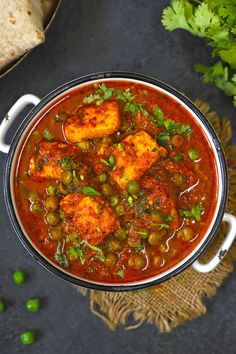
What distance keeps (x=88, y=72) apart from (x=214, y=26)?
3.47 ft

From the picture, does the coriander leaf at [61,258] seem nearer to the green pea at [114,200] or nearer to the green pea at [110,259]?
the green pea at [110,259]

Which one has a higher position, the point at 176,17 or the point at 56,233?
the point at 176,17

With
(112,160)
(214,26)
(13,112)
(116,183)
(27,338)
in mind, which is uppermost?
(214,26)

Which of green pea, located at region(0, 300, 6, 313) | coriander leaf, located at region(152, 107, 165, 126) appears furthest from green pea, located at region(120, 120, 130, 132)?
green pea, located at region(0, 300, 6, 313)

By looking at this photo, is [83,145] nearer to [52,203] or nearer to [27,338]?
[52,203]

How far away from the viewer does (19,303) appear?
14.2ft

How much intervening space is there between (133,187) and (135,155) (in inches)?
8.4

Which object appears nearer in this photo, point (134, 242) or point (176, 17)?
point (134, 242)

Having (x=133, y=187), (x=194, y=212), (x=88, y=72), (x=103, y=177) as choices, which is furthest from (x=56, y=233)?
(x=88, y=72)

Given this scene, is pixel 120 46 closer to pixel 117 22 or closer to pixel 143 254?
pixel 117 22

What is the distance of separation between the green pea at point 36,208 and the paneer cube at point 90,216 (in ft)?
0.55

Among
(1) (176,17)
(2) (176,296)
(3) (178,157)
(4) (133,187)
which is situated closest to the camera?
(4) (133,187)

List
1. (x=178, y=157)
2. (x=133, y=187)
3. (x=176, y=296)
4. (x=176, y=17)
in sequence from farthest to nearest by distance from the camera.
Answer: (x=176, y=296)
(x=176, y=17)
(x=178, y=157)
(x=133, y=187)

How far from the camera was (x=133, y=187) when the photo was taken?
11.9 ft
